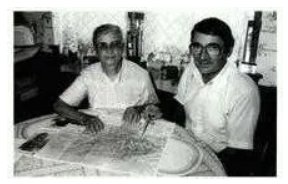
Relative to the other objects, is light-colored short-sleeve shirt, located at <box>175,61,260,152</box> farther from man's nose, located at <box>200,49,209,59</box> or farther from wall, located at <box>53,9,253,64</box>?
wall, located at <box>53,9,253,64</box>

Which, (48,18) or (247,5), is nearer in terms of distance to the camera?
(247,5)

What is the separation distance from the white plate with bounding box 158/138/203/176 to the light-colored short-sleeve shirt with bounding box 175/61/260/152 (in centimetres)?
37

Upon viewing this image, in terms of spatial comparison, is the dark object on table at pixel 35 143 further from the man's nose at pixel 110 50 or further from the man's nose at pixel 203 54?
the man's nose at pixel 203 54

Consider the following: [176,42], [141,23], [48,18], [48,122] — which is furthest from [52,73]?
[48,122]

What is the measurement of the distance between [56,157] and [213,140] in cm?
84

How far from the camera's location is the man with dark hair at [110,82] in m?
1.72

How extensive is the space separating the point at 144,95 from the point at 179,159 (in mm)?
787

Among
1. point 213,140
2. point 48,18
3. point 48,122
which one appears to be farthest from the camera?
point 48,18

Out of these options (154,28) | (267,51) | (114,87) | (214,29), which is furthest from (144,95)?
(267,51)

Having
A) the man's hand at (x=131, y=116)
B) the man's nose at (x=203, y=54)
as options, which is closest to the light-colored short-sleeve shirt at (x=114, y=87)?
the man's hand at (x=131, y=116)

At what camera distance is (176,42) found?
262 centimetres

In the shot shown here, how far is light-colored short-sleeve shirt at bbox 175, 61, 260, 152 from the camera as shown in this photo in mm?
1527

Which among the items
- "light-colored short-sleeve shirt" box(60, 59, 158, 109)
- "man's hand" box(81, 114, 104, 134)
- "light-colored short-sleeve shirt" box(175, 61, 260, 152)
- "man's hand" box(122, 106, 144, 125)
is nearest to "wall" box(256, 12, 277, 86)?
"light-colored short-sleeve shirt" box(175, 61, 260, 152)
